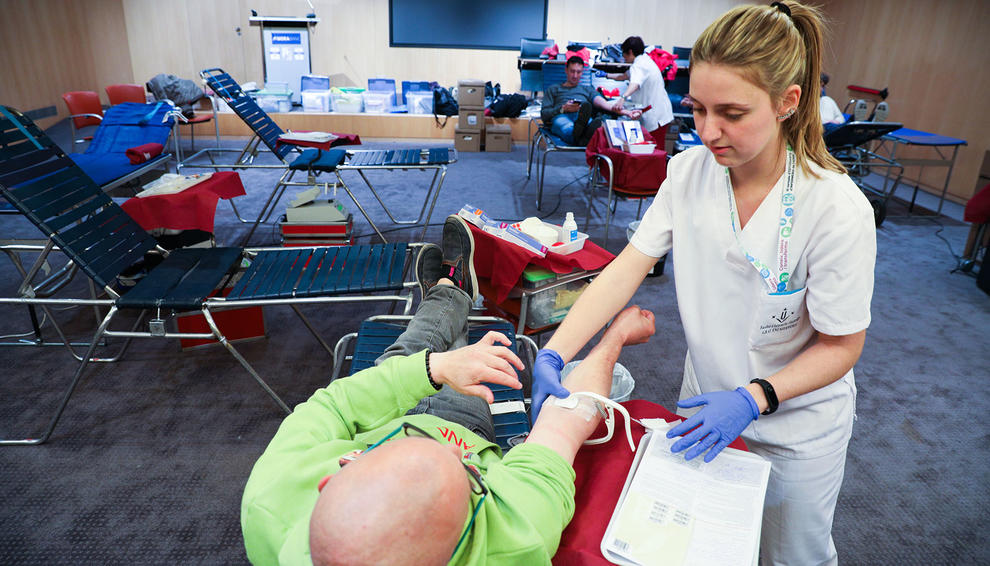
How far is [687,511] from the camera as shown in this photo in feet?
2.68

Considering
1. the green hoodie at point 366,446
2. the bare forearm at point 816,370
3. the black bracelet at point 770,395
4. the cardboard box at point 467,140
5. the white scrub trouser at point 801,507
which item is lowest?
the cardboard box at point 467,140

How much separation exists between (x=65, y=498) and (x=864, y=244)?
2.14 m

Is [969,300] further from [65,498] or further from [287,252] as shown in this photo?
[65,498]

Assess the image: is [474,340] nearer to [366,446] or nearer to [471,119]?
[366,446]

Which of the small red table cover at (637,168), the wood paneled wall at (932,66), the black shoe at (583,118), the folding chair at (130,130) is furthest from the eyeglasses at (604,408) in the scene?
the wood paneled wall at (932,66)

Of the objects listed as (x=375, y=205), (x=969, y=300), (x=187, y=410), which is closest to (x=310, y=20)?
(x=375, y=205)

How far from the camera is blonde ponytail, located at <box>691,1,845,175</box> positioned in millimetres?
873

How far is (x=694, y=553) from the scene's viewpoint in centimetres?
76

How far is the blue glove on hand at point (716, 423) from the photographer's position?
89 centimetres

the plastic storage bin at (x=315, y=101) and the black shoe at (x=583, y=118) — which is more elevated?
the black shoe at (x=583, y=118)

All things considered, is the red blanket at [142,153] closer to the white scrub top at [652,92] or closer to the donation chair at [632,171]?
the donation chair at [632,171]

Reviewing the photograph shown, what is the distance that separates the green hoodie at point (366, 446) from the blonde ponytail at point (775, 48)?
667 millimetres

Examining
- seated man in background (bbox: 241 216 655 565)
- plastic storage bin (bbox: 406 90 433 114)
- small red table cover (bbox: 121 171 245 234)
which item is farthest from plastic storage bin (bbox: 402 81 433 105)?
seated man in background (bbox: 241 216 655 565)

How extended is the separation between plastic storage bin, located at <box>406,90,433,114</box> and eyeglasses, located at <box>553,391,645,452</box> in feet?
22.2
